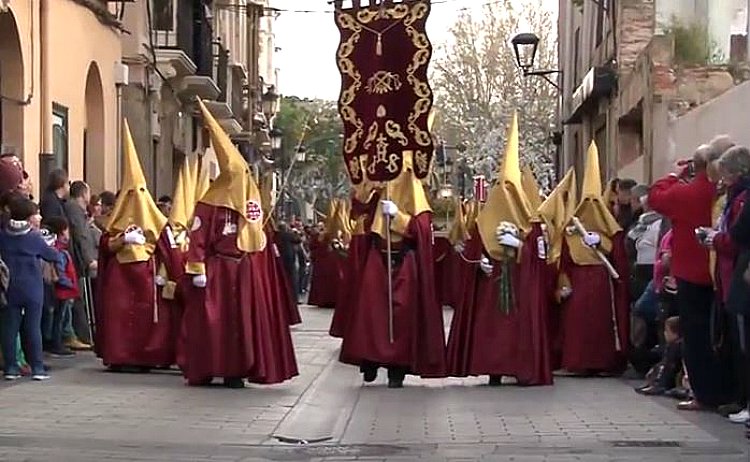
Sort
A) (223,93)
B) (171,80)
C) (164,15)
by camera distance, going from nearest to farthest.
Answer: (164,15) < (171,80) < (223,93)

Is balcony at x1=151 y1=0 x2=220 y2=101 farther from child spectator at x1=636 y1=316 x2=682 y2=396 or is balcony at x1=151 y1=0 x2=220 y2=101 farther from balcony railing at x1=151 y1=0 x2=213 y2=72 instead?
child spectator at x1=636 y1=316 x2=682 y2=396

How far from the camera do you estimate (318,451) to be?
412 inches

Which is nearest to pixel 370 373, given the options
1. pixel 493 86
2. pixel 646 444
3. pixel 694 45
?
pixel 646 444

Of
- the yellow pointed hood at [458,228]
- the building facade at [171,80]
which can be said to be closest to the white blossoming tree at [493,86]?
the building facade at [171,80]

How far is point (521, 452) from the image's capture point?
33.3ft

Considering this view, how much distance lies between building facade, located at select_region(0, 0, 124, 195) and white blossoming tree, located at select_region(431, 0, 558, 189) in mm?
30198

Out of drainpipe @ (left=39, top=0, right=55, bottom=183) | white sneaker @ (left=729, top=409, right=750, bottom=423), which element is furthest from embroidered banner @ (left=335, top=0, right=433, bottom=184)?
drainpipe @ (left=39, top=0, right=55, bottom=183)

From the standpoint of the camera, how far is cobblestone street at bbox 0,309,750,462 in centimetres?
1011

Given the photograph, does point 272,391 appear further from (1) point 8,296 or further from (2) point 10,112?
(2) point 10,112

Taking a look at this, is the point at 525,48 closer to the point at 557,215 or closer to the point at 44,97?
the point at 44,97

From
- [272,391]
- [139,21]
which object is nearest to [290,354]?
[272,391]

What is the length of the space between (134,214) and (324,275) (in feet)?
50.5

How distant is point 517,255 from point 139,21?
14.3m

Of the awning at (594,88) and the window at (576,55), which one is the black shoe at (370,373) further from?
the window at (576,55)
